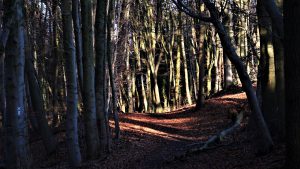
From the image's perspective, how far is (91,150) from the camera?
46.2ft

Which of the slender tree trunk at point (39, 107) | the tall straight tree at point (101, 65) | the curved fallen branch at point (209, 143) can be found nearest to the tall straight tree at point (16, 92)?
the tall straight tree at point (101, 65)

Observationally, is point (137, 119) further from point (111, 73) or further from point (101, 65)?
point (101, 65)

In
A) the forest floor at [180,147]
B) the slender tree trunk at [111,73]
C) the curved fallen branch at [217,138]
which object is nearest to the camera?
the forest floor at [180,147]

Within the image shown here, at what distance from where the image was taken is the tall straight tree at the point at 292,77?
17.9 feet

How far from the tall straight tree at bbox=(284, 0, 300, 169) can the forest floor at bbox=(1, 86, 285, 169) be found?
1878 millimetres

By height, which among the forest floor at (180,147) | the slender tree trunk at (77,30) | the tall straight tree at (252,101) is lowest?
the forest floor at (180,147)

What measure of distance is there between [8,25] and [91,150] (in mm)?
7458

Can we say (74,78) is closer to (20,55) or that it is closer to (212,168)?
(20,55)

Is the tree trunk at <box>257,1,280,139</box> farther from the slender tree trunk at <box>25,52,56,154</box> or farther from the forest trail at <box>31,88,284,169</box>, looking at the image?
the slender tree trunk at <box>25,52,56,154</box>

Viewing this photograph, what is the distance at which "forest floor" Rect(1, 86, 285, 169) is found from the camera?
10320 millimetres

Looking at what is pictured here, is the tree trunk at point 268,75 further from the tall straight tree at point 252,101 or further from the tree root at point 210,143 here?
the tree root at point 210,143

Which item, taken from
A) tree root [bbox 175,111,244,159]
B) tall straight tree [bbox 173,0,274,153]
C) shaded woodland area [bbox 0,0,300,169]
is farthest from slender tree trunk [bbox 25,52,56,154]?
tall straight tree [bbox 173,0,274,153]

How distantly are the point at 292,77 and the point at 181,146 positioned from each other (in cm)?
1060

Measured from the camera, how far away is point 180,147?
15516 mm
